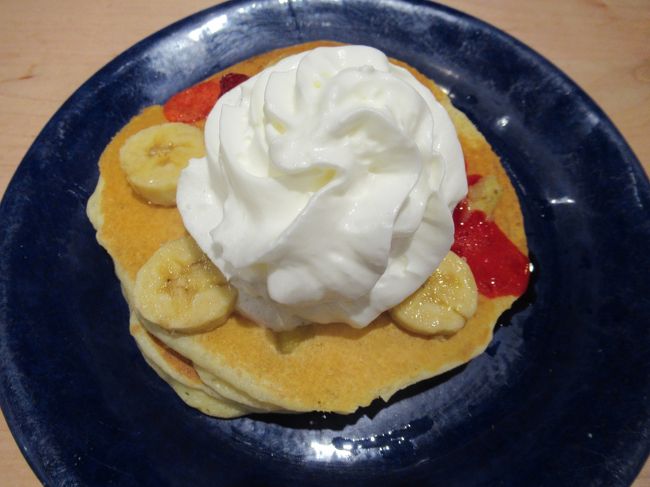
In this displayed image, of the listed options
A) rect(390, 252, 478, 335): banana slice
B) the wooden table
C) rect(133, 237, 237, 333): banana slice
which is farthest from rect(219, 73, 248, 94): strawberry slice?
rect(390, 252, 478, 335): banana slice

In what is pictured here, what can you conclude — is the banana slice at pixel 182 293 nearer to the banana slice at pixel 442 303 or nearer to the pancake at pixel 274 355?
the pancake at pixel 274 355

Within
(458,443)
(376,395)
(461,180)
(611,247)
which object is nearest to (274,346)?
(376,395)

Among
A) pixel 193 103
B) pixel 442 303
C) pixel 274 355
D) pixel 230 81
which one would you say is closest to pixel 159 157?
pixel 193 103

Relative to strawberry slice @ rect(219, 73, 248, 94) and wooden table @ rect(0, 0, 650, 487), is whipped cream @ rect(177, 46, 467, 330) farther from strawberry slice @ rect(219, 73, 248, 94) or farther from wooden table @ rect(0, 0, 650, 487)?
wooden table @ rect(0, 0, 650, 487)

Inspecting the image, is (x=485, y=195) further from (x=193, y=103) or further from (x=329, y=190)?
(x=193, y=103)

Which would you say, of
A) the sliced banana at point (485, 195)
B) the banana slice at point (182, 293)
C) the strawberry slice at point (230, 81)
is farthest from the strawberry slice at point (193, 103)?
the sliced banana at point (485, 195)

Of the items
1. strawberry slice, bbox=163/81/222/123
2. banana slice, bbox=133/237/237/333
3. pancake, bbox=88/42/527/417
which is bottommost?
pancake, bbox=88/42/527/417
